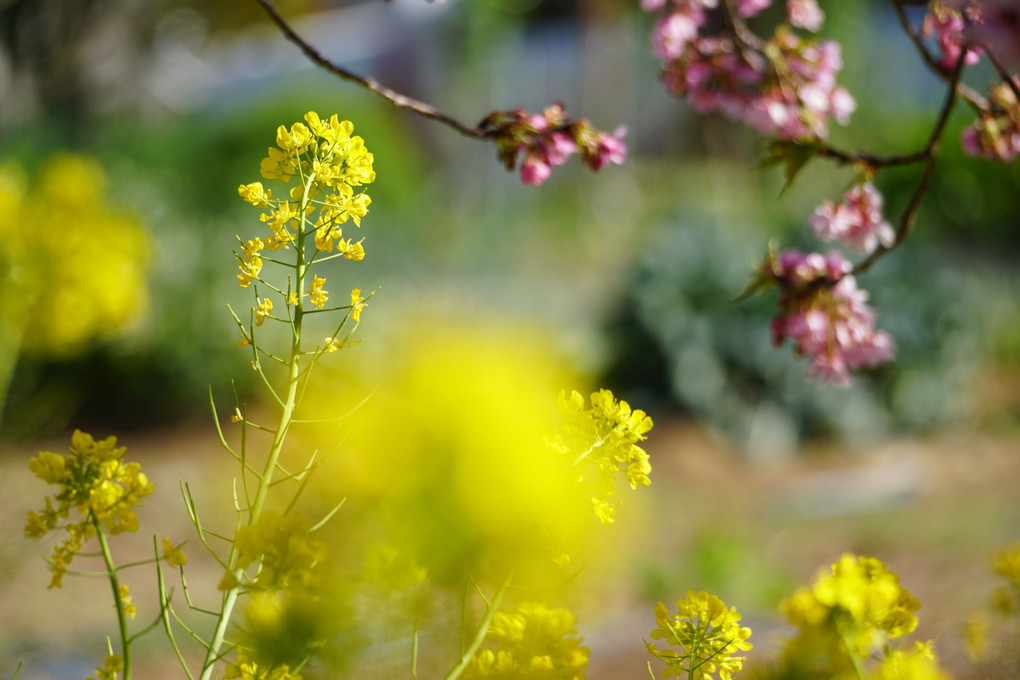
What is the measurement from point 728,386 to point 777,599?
214 centimetres

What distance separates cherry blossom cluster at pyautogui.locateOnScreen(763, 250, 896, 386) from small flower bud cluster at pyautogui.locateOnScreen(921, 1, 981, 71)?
14.4 inches

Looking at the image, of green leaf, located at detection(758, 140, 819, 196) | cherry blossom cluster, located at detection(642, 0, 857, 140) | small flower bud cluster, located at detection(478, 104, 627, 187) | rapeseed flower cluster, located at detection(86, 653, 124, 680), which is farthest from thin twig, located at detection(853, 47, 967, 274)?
rapeseed flower cluster, located at detection(86, 653, 124, 680)

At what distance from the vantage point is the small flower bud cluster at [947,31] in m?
1.42

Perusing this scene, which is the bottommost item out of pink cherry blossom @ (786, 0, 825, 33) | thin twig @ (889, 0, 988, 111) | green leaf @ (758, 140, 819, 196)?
green leaf @ (758, 140, 819, 196)

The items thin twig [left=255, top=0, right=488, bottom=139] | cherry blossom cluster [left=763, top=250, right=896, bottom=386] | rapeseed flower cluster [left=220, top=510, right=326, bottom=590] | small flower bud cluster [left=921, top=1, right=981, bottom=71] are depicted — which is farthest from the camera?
cherry blossom cluster [left=763, top=250, right=896, bottom=386]

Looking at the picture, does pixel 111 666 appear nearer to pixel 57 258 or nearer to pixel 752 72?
pixel 752 72

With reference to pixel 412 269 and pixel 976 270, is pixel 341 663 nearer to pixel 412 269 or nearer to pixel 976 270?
pixel 412 269

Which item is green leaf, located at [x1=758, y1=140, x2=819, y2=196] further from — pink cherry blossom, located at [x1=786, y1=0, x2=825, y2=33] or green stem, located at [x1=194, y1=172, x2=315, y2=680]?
green stem, located at [x1=194, y1=172, x2=315, y2=680]

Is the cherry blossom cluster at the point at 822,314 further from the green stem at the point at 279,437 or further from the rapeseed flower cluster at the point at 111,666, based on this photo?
the rapeseed flower cluster at the point at 111,666

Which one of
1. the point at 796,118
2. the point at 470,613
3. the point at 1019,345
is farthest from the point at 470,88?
the point at 470,613

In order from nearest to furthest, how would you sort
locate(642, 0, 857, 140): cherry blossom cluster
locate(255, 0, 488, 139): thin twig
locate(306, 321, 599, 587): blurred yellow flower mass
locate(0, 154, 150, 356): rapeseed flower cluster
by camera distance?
locate(306, 321, 599, 587): blurred yellow flower mass, locate(255, 0, 488, 139): thin twig, locate(642, 0, 857, 140): cherry blossom cluster, locate(0, 154, 150, 356): rapeseed flower cluster

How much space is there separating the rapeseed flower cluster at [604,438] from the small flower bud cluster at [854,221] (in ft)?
2.46

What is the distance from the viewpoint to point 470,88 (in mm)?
11031

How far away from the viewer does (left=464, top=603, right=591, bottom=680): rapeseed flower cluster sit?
0.99 metres
